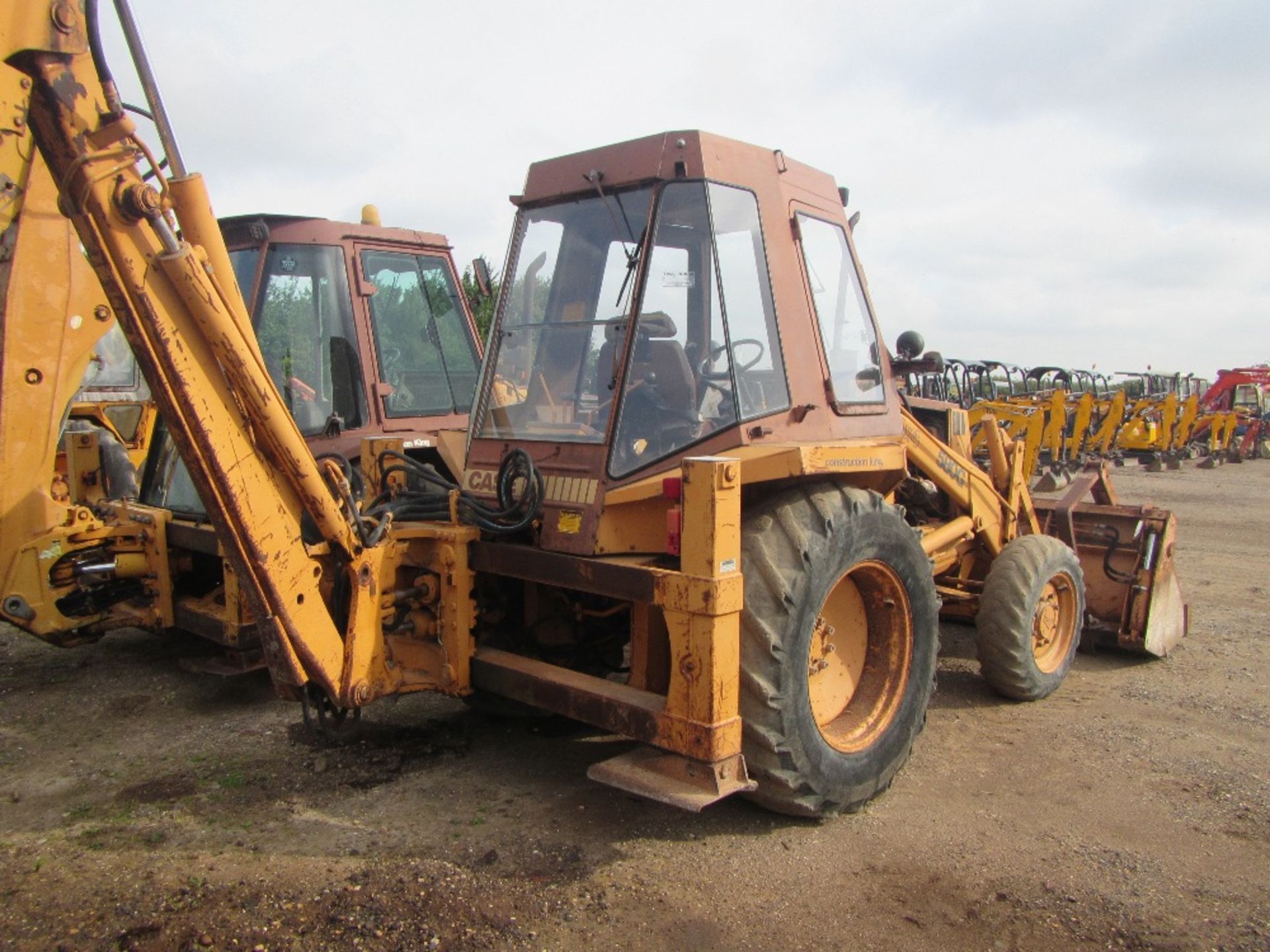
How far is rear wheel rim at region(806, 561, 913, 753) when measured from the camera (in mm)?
3975

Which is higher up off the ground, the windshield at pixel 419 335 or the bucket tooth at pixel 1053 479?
the windshield at pixel 419 335

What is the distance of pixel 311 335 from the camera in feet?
20.1

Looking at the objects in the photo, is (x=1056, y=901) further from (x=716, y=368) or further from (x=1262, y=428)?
(x=1262, y=428)

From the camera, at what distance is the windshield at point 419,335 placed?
20.9 feet

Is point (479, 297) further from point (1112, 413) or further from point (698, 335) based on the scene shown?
point (1112, 413)

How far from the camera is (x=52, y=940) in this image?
9.40 ft

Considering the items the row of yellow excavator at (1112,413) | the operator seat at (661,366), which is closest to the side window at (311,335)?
the operator seat at (661,366)

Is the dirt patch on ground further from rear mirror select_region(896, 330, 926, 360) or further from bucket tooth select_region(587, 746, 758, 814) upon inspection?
rear mirror select_region(896, 330, 926, 360)

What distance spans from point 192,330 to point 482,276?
12.1 feet

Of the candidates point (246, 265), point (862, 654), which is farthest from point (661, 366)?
point (246, 265)

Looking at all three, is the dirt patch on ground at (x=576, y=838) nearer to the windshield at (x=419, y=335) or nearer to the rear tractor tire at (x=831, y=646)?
the rear tractor tire at (x=831, y=646)

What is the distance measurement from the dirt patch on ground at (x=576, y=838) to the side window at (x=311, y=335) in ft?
5.91

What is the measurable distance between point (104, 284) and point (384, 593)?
1464 millimetres

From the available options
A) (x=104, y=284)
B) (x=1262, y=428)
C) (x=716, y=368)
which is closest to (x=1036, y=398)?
(x=1262, y=428)
